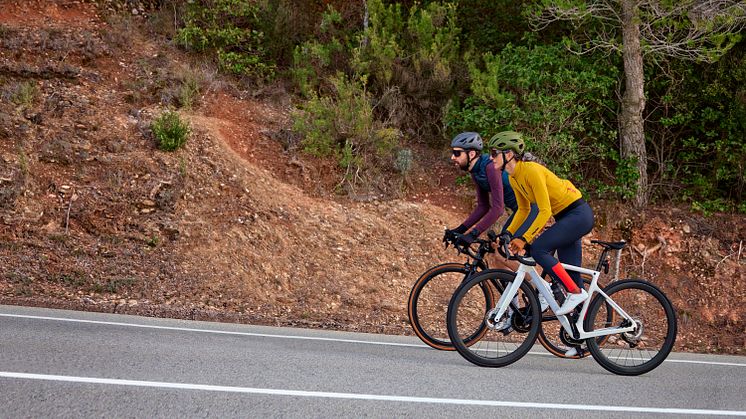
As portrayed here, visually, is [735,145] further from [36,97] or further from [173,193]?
[36,97]

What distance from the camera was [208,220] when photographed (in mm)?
12922

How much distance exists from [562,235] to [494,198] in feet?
2.66

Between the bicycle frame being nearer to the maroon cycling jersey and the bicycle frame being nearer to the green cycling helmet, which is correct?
the maroon cycling jersey

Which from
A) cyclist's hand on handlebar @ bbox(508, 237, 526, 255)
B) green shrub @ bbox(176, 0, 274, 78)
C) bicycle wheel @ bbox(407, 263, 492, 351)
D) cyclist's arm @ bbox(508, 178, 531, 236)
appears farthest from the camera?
green shrub @ bbox(176, 0, 274, 78)

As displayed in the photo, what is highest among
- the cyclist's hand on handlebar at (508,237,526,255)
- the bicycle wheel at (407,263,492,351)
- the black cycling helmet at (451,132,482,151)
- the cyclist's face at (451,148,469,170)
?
the black cycling helmet at (451,132,482,151)

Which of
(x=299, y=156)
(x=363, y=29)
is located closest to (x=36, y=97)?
(x=299, y=156)

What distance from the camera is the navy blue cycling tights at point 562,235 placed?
7582 millimetres

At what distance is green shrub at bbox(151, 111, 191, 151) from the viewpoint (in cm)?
1391

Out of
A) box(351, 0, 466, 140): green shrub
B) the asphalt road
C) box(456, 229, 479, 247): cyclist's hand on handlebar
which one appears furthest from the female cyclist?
box(351, 0, 466, 140): green shrub

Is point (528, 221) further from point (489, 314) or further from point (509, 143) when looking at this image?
point (489, 314)

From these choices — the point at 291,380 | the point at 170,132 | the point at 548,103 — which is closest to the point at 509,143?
the point at 291,380

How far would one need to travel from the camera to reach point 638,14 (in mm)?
14031

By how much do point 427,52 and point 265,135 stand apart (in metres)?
3.68

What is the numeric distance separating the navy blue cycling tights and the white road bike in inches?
4.3
